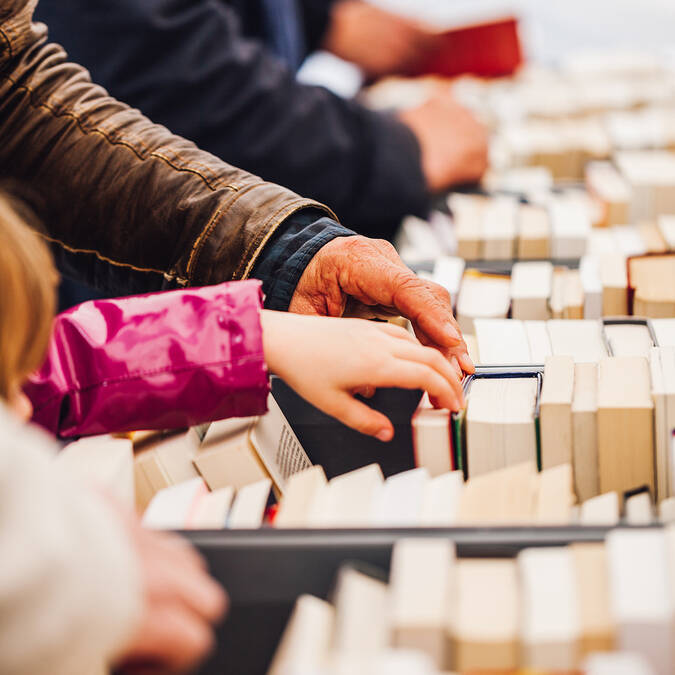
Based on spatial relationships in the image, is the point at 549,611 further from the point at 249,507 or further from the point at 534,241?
the point at 534,241

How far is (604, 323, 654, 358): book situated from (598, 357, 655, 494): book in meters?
0.15

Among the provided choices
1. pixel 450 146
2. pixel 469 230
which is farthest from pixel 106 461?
pixel 450 146

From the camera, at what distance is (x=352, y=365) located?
0.84 meters

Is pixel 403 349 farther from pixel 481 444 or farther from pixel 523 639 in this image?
pixel 523 639

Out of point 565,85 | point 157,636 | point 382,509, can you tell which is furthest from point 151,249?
point 565,85

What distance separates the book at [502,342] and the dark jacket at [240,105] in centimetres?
74

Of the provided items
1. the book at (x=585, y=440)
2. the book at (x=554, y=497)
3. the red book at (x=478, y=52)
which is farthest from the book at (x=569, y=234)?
the red book at (x=478, y=52)

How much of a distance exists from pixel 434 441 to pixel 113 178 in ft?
1.82

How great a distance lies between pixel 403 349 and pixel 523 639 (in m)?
0.33

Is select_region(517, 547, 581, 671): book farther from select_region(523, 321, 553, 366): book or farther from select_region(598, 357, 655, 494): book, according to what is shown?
select_region(523, 321, 553, 366): book

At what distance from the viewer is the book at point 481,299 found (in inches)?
44.8

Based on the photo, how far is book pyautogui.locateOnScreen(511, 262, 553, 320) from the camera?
1.14m

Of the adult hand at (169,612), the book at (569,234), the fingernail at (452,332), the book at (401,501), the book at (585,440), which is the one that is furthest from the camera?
the book at (569,234)

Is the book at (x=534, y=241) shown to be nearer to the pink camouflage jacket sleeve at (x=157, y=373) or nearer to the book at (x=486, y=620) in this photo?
the pink camouflage jacket sleeve at (x=157, y=373)
